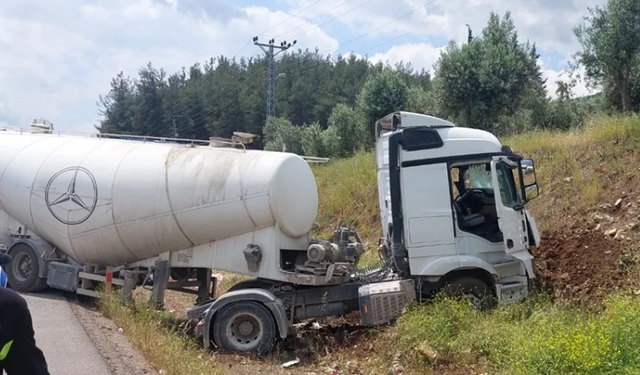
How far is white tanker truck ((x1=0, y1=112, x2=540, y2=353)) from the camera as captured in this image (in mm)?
8656

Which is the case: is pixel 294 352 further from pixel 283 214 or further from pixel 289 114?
pixel 289 114

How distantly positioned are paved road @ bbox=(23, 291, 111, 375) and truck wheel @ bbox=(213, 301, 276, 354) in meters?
1.73

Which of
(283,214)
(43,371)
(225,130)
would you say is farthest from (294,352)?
(225,130)

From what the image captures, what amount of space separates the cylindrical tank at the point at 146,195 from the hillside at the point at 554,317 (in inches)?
50.9

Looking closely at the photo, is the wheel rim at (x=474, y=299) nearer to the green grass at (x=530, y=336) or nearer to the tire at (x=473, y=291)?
the tire at (x=473, y=291)

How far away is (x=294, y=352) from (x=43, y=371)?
5063 mm

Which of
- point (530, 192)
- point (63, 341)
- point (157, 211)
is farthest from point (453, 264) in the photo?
point (63, 341)

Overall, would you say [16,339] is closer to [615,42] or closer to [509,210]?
[509,210]

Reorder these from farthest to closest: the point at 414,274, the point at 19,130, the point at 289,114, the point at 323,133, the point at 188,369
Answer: the point at 289,114 < the point at 323,133 < the point at 19,130 < the point at 414,274 < the point at 188,369

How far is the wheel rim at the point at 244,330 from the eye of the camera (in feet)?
29.1

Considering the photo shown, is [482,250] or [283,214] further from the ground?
[283,214]

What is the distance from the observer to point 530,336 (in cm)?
667

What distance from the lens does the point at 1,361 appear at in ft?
14.1

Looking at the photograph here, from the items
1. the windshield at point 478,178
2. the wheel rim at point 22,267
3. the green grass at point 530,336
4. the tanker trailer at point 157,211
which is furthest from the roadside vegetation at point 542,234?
the wheel rim at point 22,267
